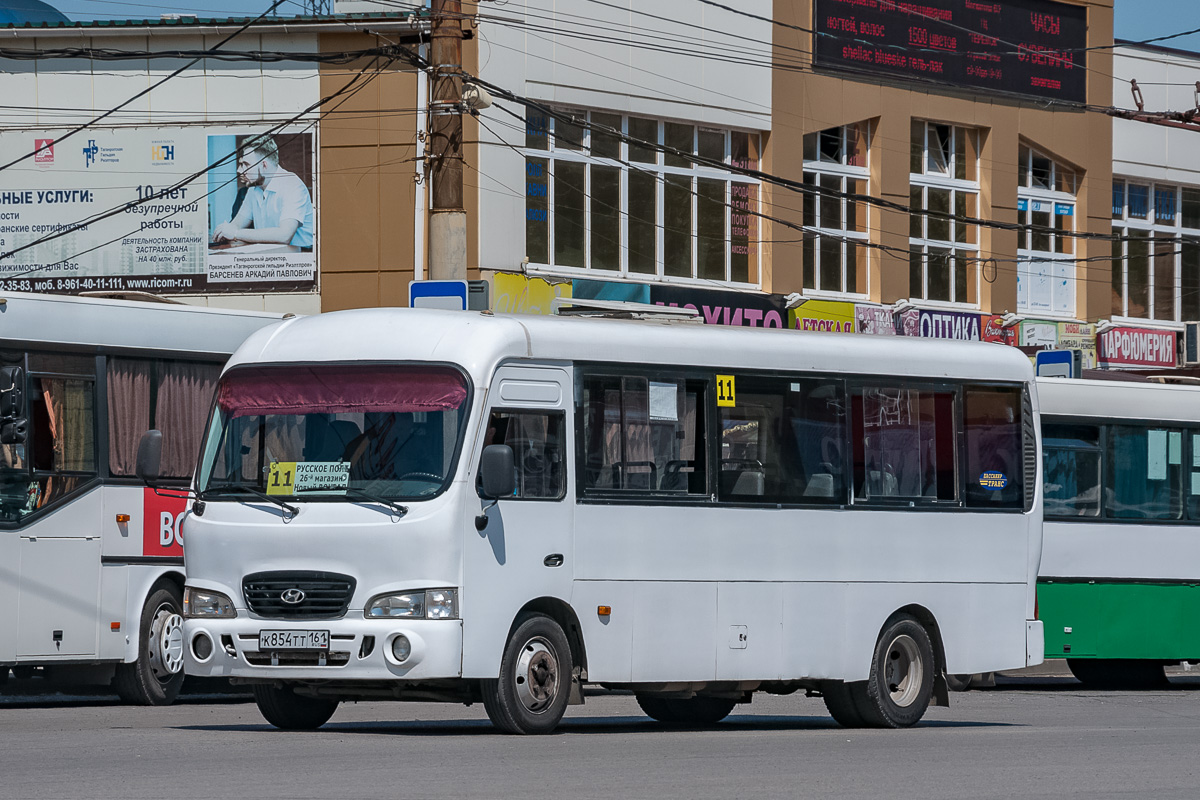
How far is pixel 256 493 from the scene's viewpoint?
1240 centimetres

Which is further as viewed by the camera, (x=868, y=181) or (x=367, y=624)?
(x=868, y=181)

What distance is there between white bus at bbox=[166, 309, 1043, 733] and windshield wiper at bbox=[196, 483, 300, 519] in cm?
2

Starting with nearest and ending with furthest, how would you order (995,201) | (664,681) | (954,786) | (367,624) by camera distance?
1. (954,786)
2. (367,624)
3. (664,681)
4. (995,201)

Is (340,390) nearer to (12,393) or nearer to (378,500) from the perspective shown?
(378,500)

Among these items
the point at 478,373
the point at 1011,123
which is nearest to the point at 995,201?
the point at 1011,123

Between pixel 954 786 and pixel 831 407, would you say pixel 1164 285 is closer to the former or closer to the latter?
pixel 831 407

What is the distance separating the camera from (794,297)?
35.0 meters

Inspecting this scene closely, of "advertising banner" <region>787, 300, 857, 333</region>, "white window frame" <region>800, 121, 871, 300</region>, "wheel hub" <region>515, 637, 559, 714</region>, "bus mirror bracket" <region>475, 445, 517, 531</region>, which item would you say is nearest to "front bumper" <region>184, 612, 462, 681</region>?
"wheel hub" <region>515, 637, 559, 714</region>

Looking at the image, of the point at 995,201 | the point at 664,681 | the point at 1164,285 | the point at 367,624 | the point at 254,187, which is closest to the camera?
the point at 367,624

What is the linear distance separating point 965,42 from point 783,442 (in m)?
25.0

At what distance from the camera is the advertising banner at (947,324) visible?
3725 cm

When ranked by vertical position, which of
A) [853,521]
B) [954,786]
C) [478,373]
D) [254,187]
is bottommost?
[954,786]

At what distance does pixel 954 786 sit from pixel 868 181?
2769 cm

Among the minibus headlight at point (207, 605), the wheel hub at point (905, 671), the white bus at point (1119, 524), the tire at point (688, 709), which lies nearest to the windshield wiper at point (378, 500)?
the minibus headlight at point (207, 605)
